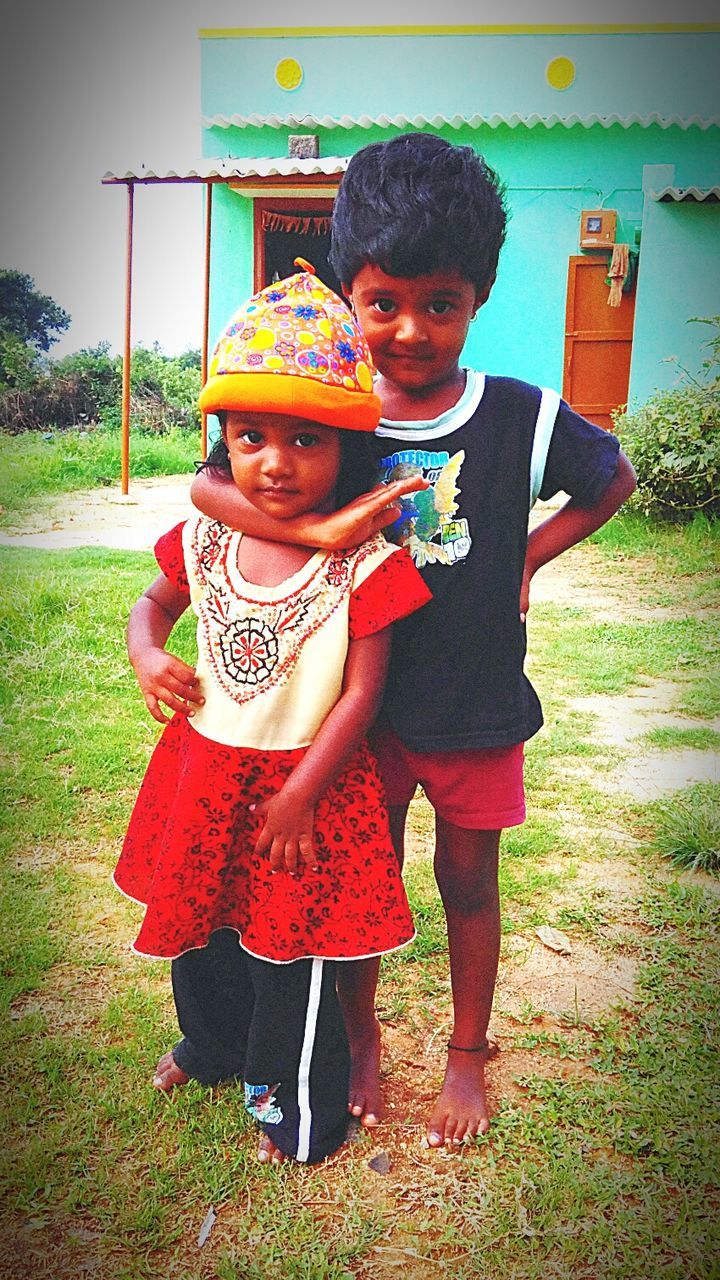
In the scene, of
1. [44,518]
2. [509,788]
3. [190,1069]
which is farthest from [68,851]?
[44,518]

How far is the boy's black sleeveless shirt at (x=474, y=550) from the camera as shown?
4.64 ft

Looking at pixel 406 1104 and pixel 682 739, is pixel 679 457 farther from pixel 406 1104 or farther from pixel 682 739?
pixel 406 1104

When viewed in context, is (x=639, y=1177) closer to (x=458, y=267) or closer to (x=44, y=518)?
(x=458, y=267)

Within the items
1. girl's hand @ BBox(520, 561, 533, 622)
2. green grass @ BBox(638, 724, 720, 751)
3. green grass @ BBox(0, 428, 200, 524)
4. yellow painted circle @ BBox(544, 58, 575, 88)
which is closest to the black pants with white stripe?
girl's hand @ BBox(520, 561, 533, 622)

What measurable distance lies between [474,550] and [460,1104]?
2.80ft

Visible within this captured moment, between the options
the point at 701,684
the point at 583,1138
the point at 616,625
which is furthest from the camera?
the point at 616,625

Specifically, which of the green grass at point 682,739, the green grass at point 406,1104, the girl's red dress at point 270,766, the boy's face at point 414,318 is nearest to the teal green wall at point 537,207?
the green grass at point 682,739

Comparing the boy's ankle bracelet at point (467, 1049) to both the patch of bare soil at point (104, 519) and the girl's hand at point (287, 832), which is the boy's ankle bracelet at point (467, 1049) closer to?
the girl's hand at point (287, 832)

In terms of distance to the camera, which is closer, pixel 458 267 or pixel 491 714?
pixel 458 267

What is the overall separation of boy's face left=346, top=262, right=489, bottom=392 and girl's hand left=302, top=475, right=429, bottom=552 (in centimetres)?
16

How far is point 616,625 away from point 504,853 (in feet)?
7.08

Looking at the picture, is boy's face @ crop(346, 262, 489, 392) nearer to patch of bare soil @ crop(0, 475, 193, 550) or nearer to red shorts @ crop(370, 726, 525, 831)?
red shorts @ crop(370, 726, 525, 831)

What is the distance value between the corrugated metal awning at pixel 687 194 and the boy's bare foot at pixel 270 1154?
20.5 ft

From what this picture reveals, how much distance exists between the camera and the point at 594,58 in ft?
23.6
